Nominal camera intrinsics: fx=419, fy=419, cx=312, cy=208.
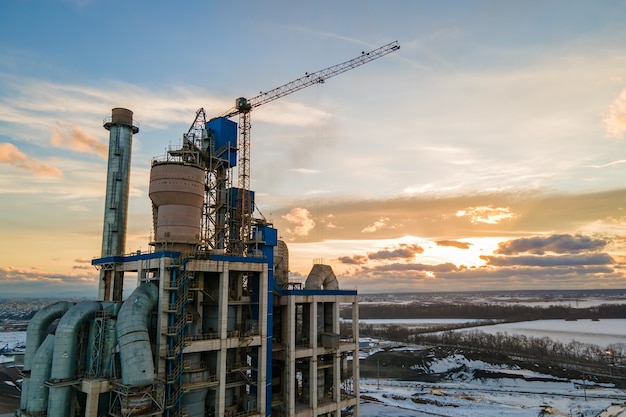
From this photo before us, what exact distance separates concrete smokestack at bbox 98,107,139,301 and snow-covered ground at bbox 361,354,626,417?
1965 inches

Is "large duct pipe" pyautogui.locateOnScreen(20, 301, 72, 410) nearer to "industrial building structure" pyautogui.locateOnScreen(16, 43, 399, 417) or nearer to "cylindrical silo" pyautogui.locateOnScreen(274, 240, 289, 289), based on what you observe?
"industrial building structure" pyautogui.locateOnScreen(16, 43, 399, 417)

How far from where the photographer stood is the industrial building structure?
109 feet

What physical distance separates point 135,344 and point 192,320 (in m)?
6.24

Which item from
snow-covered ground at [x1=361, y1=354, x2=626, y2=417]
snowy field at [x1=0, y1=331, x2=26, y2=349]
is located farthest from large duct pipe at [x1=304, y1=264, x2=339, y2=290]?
snowy field at [x1=0, y1=331, x2=26, y2=349]

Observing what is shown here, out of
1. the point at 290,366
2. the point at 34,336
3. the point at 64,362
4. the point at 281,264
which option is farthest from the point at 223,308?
the point at 34,336

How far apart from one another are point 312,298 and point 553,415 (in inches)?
2099

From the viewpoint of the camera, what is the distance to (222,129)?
51.0 m

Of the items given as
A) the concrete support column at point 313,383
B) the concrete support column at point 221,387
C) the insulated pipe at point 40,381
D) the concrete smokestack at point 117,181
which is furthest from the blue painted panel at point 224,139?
the insulated pipe at point 40,381

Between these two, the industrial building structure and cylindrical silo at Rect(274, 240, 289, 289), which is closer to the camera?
the industrial building structure

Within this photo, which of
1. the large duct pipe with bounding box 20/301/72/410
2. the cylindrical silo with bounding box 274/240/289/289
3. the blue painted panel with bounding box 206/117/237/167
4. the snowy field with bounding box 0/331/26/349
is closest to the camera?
the large duct pipe with bounding box 20/301/72/410

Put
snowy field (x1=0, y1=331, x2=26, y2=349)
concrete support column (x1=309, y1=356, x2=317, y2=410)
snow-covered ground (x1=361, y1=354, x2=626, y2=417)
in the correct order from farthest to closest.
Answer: snowy field (x1=0, y1=331, x2=26, y2=349)
snow-covered ground (x1=361, y1=354, x2=626, y2=417)
concrete support column (x1=309, y1=356, x2=317, y2=410)

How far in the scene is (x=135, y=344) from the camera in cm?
3034

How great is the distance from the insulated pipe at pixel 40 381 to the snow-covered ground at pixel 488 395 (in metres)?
51.2

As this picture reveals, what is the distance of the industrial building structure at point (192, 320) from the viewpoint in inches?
1310
